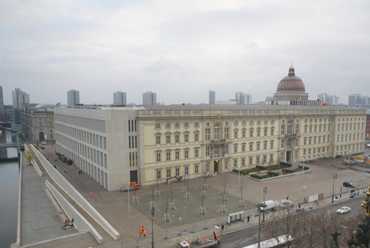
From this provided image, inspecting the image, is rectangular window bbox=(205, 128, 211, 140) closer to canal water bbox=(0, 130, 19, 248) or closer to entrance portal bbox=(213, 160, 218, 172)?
entrance portal bbox=(213, 160, 218, 172)

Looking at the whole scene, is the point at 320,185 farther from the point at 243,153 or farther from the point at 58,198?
the point at 58,198

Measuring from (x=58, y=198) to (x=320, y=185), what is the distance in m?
54.5

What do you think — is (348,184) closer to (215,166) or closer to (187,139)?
(215,166)

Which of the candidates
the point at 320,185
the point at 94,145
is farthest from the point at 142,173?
the point at 320,185

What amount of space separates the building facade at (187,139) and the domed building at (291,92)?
13.6 m

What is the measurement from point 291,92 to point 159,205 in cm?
7746

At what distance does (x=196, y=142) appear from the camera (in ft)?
207

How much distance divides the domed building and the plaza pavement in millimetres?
34881

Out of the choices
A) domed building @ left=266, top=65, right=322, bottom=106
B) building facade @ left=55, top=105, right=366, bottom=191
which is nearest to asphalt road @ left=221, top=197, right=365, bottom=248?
building facade @ left=55, top=105, right=366, bottom=191

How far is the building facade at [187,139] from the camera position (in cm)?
5469

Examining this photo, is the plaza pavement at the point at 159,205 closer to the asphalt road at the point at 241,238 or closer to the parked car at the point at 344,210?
the asphalt road at the point at 241,238

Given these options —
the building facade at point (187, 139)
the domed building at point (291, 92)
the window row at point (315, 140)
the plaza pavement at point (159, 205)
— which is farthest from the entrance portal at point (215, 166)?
the domed building at point (291, 92)

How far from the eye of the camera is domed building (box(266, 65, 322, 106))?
333ft

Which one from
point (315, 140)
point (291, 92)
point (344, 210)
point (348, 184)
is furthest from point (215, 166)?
point (291, 92)
